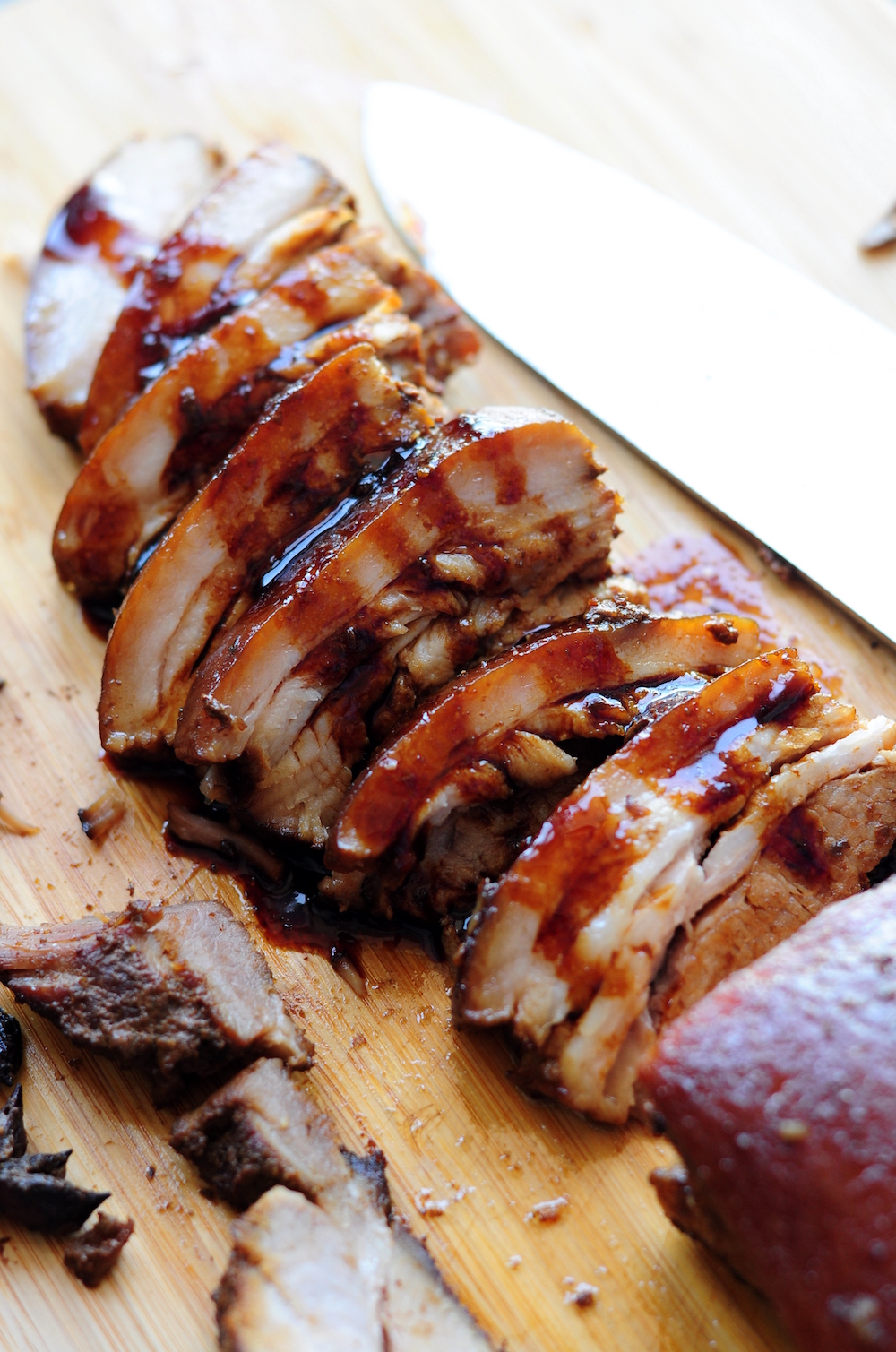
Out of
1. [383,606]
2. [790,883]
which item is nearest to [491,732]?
[383,606]

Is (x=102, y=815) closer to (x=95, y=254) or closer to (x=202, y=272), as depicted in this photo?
(x=202, y=272)

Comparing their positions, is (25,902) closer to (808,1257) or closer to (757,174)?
(808,1257)

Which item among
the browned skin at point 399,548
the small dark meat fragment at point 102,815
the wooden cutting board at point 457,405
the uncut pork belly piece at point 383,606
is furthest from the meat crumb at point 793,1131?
the small dark meat fragment at point 102,815

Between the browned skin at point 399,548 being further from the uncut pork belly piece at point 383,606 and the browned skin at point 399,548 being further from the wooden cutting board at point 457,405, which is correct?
the wooden cutting board at point 457,405

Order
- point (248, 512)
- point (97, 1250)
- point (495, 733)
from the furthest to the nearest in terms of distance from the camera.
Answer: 1. point (248, 512)
2. point (495, 733)
3. point (97, 1250)

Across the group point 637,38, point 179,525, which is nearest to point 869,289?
point 637,38
